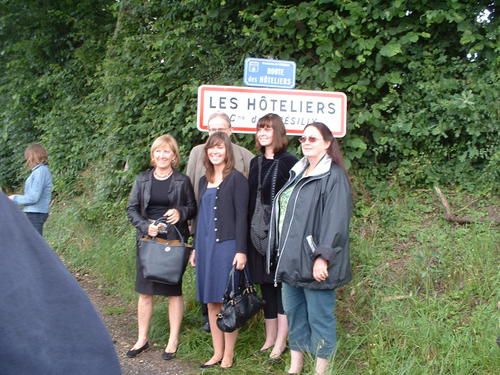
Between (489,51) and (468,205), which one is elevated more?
(489,51)

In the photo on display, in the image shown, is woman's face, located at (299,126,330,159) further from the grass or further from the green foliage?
the green foliage

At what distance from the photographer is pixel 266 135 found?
14.7 ft

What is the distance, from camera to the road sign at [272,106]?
476 centimetres

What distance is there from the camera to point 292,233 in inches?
153

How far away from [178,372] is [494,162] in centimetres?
351

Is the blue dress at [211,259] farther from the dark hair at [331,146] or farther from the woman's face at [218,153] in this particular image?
the dark hair at [331,146]

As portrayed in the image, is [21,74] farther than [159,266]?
Yes

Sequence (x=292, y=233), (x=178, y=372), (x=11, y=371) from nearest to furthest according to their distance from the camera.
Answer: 1. (x=11, y=371)
2. (x=292, y=233)
3. (x=178, y=372)

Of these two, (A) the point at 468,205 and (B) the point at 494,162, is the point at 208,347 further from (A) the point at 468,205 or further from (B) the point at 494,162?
(B) the point at 494,162

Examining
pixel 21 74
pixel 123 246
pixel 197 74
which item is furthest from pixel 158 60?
pixel 21 74

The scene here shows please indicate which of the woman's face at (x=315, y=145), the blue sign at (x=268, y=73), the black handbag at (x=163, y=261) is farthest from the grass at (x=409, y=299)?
the blue sign at (x=268, y=73)

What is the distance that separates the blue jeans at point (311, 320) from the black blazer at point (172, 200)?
3.74 ft

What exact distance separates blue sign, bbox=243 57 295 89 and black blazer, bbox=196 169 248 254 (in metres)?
0.89

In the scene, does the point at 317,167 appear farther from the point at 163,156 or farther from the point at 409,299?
the point at 163,156
